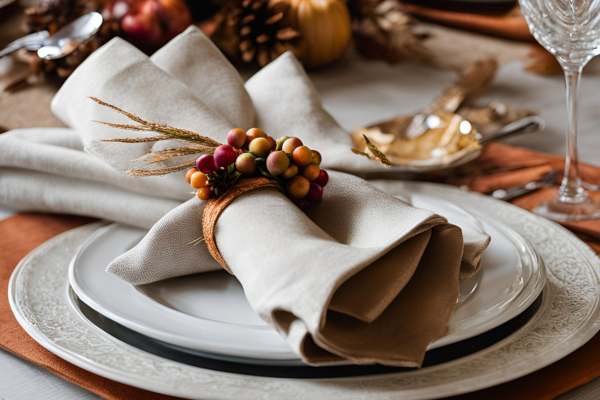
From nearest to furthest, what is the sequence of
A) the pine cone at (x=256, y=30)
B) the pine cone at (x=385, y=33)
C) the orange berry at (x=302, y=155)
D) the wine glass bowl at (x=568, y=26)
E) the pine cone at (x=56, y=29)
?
1. the orange berry at (x=302, y=155)
2. the wine glass bowl at (x=568, y=26)
3. the pine cone at (x=56, y=29)
4. the pine cone at (x=256, y=30)
5. the pine cone at (x=385, y=33)

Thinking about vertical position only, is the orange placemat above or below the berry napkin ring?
below

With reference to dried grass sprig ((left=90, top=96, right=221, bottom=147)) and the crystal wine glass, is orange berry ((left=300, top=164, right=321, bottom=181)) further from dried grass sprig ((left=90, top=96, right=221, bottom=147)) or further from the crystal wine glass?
the crystal wine glass

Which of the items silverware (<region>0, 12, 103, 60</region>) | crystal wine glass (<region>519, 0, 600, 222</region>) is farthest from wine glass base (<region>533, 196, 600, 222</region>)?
silverware (<region>0, 12, 103, 60</region>)

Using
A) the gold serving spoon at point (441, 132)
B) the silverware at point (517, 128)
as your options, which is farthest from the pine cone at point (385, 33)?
the silverware at point (517, 128)

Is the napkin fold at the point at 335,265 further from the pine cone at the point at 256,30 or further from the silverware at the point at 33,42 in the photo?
the pine cone at the point at 256,30

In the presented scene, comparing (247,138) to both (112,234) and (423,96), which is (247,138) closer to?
(112,234)

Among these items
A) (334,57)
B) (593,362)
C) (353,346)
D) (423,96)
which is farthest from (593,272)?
(334,57)

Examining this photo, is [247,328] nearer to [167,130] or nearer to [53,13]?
[167,130]
